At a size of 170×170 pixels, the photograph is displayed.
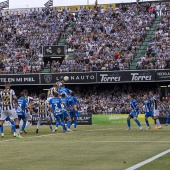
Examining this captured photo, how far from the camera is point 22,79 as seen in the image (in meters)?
57.8

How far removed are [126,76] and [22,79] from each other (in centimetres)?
1053

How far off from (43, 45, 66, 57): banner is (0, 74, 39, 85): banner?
293 cm

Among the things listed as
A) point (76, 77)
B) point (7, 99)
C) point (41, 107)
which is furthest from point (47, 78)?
point (7, 99)

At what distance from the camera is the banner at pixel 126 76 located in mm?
54094

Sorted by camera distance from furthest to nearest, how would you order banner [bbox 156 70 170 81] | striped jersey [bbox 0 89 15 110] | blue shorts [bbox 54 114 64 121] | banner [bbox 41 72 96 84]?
banner [bbox 41 72 96 84], banner [bbox 156 70 170 81], blue shorts [bbox 54 114 64 121], striped jersey [bbox 0 89 15 110]

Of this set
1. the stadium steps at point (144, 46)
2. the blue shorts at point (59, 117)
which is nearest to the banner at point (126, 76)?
the stadium steps at point (144, 46)

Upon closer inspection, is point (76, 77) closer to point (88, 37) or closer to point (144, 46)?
point (88, 37)

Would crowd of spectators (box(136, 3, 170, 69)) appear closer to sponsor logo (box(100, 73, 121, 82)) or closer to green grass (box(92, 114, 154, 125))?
sponsor logo (box(100, 73, 121, 82))

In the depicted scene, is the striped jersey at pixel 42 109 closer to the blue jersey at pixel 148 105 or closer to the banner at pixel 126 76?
the blue jersey at pixel 148 105

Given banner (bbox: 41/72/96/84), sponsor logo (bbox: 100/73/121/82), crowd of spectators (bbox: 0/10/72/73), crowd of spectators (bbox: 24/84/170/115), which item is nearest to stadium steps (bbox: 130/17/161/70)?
sponsor logo (bbox: 100/73/121/82)

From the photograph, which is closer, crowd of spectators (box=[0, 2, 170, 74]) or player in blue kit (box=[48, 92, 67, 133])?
player in blue kit (box=[48, 92, 67, 133])

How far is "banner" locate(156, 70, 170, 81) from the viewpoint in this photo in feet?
174

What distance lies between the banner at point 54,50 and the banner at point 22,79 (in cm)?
293

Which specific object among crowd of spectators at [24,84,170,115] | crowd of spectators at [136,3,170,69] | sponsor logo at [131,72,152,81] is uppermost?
crowd of spectators at [136,3,170,69]
